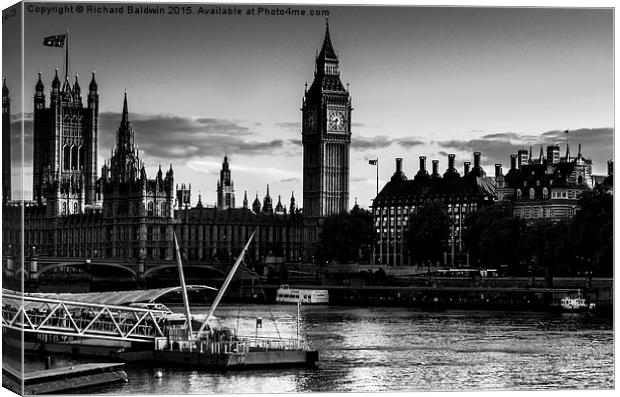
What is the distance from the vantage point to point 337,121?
32.2m

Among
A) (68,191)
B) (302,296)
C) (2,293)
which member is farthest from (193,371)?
(68,191)

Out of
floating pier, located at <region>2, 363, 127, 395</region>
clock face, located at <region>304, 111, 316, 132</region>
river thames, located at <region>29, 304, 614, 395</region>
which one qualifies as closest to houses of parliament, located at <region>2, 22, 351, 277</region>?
clock face, located at <region>304, 111, 316, 132</region>

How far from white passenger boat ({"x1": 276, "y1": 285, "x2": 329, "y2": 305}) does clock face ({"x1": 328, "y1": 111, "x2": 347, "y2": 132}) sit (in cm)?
848

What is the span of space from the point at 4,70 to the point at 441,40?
427 centimetres

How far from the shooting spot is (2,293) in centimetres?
1664

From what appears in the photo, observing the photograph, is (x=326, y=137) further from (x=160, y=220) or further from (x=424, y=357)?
(x=160, y=220)

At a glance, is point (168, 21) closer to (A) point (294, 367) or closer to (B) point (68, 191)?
(A) point (294, 367)

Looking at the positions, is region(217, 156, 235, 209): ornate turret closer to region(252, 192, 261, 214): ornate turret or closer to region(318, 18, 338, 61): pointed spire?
region(252, 192, 261, 214): ornate turret

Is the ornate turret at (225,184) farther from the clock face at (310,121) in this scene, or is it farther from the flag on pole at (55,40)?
the flag on pole at (55,40)

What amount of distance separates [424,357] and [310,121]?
8.96 meters

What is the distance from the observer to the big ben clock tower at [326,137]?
2361 centimetres

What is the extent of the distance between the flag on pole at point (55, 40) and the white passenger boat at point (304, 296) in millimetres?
24312

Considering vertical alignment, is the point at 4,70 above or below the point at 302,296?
above

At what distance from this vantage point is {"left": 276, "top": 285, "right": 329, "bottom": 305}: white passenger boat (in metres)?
41.2
